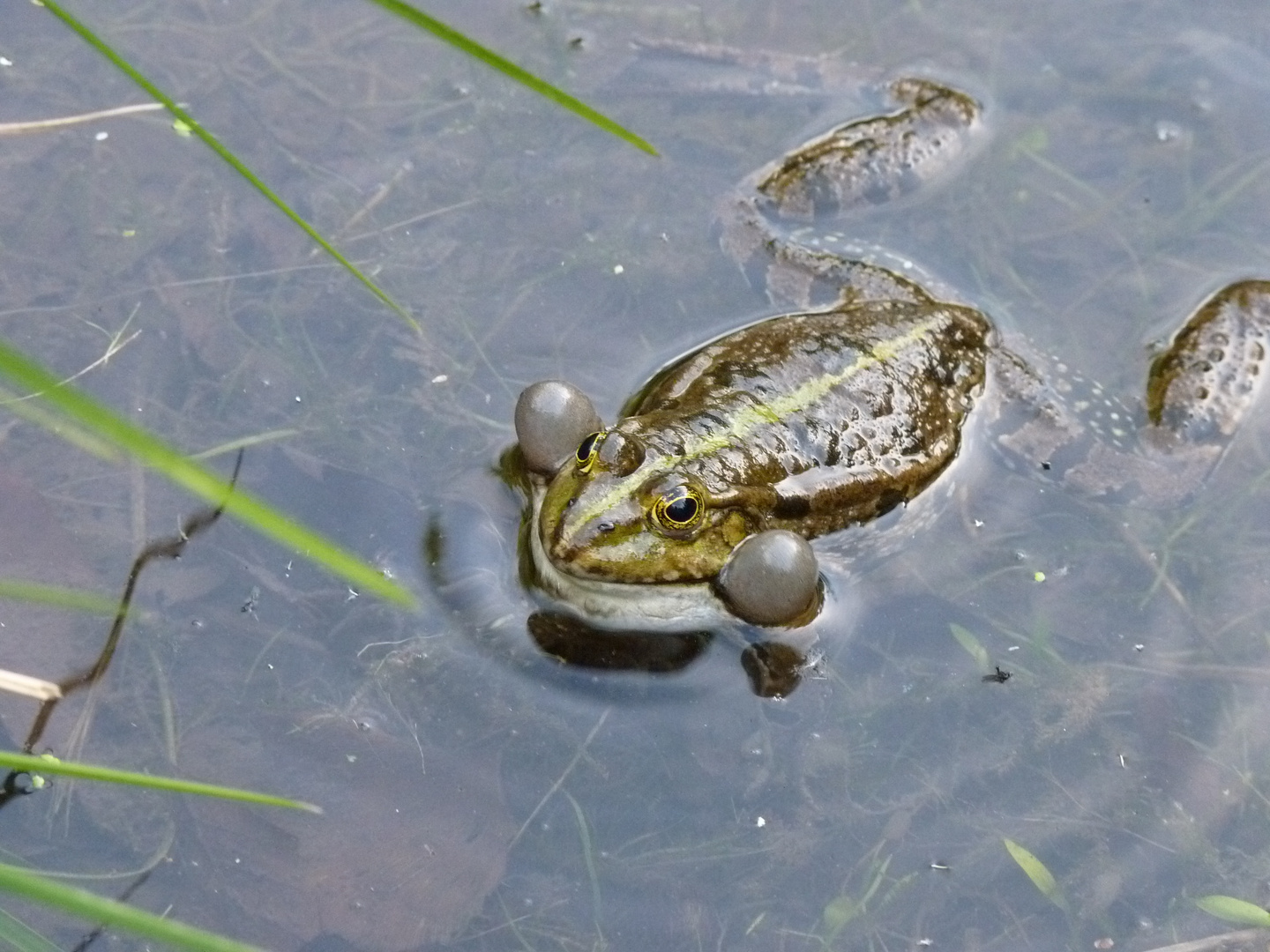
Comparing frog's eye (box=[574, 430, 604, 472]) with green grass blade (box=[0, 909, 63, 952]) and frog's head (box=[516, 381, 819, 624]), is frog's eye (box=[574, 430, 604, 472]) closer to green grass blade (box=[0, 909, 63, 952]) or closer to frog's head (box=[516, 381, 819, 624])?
frog's head (box=[516, 381, 819, 624])

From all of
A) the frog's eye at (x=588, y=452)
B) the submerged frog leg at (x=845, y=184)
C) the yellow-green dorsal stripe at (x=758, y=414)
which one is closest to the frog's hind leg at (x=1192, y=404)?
the yellow-green dorsal stripe at (x=758, y=414)

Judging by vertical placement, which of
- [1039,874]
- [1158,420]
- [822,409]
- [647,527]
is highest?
[822,409]

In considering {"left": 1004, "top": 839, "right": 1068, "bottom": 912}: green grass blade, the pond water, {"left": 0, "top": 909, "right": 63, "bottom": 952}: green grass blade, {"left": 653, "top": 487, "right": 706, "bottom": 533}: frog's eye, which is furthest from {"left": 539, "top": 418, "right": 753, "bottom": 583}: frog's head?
{"left": 0, "top": 909, "right": 63, "bottom": 952}: green grass blade

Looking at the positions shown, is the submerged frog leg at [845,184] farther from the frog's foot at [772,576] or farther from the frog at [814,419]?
the frog's foot at [772,576]

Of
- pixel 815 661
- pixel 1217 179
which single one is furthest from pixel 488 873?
pixel 1217 179

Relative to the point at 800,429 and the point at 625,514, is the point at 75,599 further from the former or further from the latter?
the point at 800,429

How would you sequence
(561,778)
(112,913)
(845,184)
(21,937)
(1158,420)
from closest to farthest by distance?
(112,913) → (21,937) → (561,778) → (1158,420) → (845,184)

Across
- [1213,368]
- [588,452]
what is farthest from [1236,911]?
[588,452]

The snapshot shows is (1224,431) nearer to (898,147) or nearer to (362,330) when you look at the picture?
(898,147)
